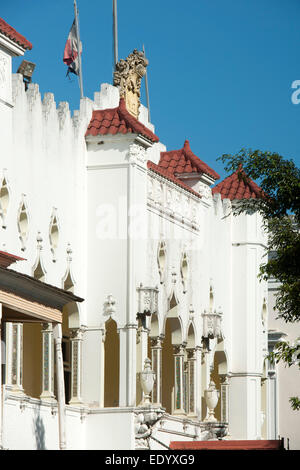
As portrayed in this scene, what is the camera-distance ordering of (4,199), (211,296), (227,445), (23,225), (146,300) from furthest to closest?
(211,296)
(227,445)
(146,300)
(23,225)
(4,199)

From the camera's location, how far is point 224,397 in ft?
145

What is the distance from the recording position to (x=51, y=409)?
3388 cm

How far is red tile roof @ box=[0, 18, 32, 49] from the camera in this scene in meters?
31.4

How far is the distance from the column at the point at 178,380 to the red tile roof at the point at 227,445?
5.18 feet

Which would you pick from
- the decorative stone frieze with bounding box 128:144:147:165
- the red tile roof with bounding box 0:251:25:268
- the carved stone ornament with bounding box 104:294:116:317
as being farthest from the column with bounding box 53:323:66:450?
the decorative stone frieze with bounding box 128:144:147:165

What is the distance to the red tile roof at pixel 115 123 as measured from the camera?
3631 cm

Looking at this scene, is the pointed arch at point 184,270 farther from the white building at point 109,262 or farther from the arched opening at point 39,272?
the arched opening at point 39,272

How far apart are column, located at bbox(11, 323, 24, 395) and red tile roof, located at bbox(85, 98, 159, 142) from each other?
6.28m

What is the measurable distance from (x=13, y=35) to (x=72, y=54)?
27.7ft

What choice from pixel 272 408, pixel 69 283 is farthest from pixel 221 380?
pixel 69 283

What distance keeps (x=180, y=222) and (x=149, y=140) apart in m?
4.06

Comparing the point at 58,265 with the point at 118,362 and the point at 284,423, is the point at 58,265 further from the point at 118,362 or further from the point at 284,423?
the point at 284,423

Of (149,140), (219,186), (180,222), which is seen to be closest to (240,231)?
(219,186)

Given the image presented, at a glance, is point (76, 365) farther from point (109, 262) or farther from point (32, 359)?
point (109, 262)
